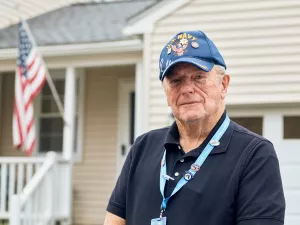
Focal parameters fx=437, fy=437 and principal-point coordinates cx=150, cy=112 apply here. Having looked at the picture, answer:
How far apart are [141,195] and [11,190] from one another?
560cm

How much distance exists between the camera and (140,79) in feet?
23.1

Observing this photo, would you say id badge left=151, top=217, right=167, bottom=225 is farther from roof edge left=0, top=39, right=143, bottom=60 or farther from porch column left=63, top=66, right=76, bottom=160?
porch column left=63, top=66, right=76, bottom=160

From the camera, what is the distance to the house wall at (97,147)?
8281 mm

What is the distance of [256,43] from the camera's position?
5969 mm

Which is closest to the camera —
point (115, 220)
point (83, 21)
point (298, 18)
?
point (115, 220)

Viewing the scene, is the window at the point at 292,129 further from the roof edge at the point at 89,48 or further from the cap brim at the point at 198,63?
the cap brim at the point at 198,63

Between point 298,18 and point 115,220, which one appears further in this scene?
point 298,18

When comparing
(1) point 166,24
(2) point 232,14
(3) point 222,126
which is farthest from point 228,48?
(3) point 222,126

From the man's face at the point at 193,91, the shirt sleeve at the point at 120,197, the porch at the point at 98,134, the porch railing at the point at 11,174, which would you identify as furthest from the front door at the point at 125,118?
the man's face at the point at 193,91

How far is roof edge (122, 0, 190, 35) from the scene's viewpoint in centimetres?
631

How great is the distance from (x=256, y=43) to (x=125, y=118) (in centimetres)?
316

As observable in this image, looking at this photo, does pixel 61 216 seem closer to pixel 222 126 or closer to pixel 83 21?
pixel 83 21

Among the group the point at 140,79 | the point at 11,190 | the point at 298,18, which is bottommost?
the point at 11,190

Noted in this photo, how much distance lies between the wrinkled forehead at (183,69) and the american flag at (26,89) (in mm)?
4952
